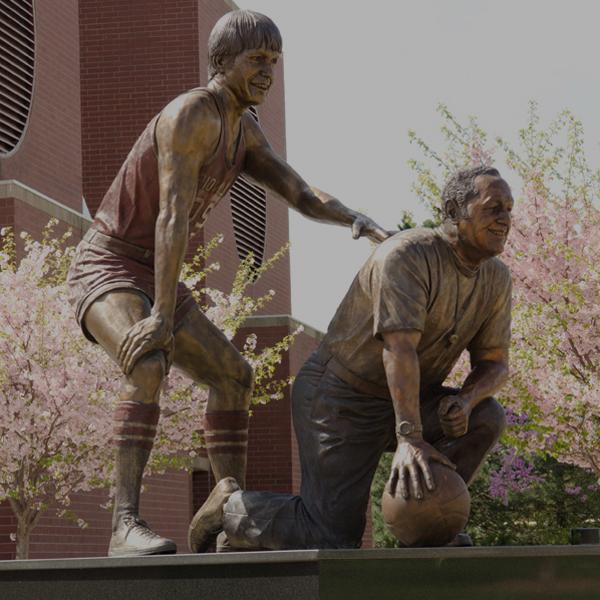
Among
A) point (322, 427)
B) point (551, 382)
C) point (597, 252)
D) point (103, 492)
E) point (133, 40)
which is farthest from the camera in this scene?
point (133, 40)

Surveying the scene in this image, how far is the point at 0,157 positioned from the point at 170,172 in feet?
42.0

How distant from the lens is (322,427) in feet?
21.0

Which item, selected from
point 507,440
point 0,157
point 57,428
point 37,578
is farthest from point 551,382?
point 37,578

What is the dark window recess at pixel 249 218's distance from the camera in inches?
1027

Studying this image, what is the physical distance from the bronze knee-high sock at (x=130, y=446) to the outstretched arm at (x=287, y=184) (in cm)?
127

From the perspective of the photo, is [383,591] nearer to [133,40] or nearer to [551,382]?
[551,382]

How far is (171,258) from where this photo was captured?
6055 mm

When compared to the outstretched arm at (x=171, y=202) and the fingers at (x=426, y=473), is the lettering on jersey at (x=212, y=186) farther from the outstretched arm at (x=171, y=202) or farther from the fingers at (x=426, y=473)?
the fingers at (x=426, y=473)

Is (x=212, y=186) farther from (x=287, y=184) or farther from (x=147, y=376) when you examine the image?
(x=147, y=376)

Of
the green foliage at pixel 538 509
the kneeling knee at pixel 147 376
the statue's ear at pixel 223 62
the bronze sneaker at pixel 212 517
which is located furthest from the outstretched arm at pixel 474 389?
the green foliage at pixel 538 509

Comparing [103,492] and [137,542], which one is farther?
[103,492]

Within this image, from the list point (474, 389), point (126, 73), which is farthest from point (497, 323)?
point (126, 73)

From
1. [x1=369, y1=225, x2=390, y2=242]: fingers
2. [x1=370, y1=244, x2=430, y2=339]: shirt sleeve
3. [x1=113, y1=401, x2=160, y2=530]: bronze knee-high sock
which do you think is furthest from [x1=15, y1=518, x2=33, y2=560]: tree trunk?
[x1=370, y1=244, x2=430, y2=339]: shirt sleeve

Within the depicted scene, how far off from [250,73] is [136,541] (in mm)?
2000
